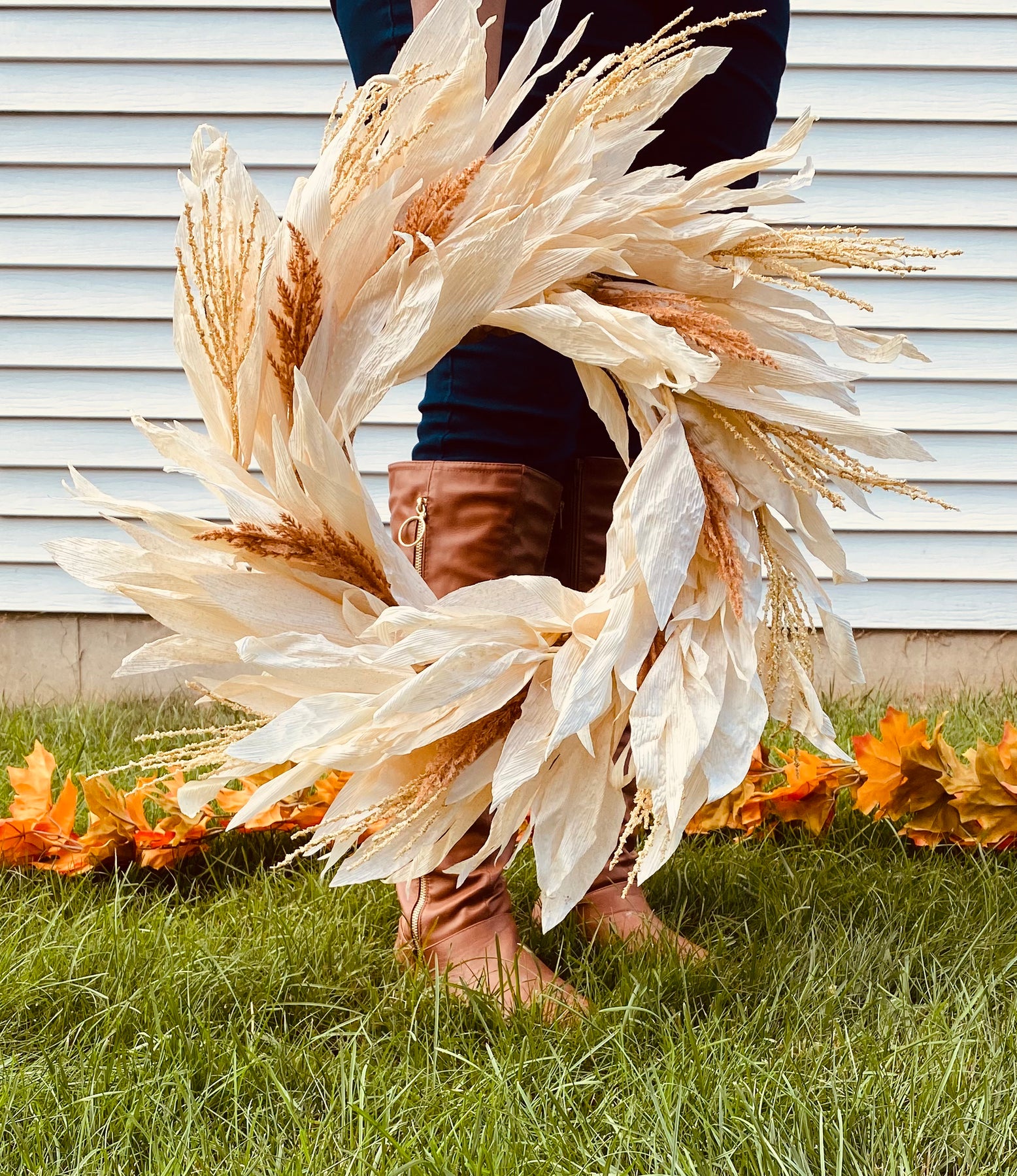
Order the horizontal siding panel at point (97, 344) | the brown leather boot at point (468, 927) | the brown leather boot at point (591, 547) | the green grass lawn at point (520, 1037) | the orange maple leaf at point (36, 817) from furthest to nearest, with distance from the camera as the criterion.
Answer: the horizontal siding panel at point (97, 344), the orange maple leaf at point (36, 817), the brown leather boot at point (591, 547), the brown leather boot at point (468, 927), the green grass lawn at point (520, 1037)

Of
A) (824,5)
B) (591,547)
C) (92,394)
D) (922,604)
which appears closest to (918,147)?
(824,5)

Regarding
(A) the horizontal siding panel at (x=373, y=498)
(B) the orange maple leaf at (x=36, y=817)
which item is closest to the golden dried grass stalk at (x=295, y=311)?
(B) the orange maple leaf at (x=36, y=817)

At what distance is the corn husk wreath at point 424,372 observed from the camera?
2.69 ft

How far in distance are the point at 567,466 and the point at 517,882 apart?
516mm

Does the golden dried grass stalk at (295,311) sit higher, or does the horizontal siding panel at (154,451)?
the golden dried grass stalk at (295,311)

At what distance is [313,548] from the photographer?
862 millimetres

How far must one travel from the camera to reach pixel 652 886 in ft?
4.47

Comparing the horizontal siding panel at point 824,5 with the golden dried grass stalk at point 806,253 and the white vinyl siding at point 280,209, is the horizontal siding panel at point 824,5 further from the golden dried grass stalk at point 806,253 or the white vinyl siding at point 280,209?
the golden dried grass stalk at point 806,253

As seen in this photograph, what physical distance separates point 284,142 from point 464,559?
1814 mm

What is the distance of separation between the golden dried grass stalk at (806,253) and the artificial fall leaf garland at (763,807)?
70 cm

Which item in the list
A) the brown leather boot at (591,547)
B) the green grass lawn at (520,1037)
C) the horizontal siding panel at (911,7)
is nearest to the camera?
the green grass lawn at (520,1037)

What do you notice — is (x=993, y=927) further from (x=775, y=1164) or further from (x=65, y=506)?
(x=65, y=506)

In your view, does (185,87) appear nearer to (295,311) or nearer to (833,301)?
(833,301)

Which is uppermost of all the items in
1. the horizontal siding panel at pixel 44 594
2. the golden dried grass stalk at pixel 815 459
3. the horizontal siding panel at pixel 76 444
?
the golden dried grass stalk at pixel 815 459
